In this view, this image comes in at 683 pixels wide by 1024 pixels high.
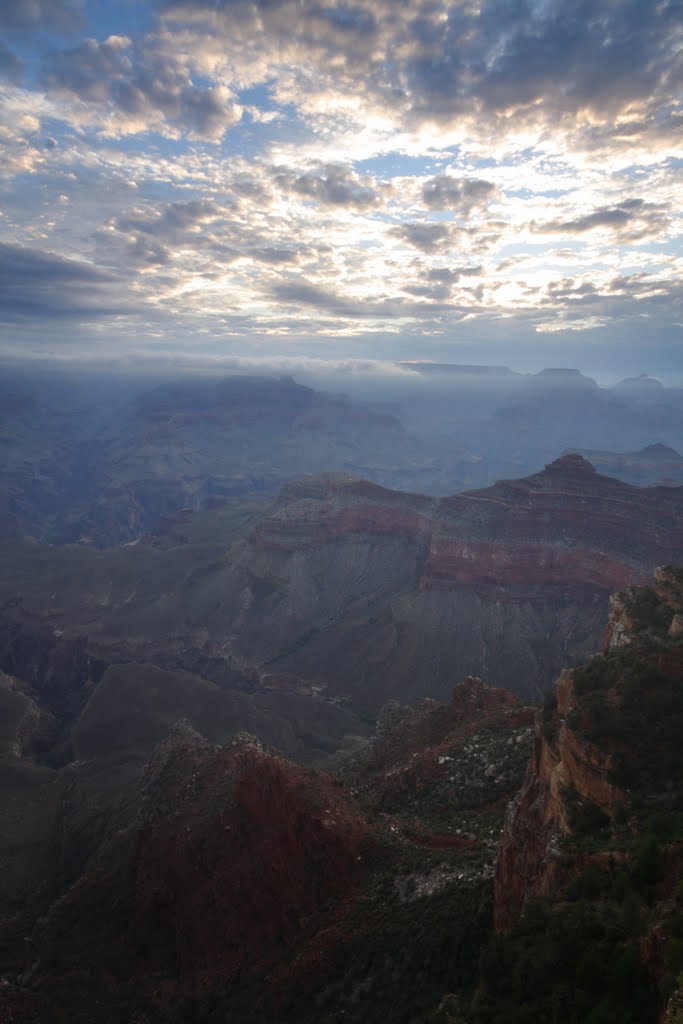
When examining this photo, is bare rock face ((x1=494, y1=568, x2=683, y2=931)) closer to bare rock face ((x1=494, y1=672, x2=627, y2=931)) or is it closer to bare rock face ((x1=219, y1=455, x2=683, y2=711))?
bare rock face ((x1=494, y1=672, x2=627, y2=931))

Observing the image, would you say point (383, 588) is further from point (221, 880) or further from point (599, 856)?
point (599, 856)

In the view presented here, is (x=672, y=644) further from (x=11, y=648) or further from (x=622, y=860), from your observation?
(x=11, y=648)

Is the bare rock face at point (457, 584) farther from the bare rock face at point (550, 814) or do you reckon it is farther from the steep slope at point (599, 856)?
the bare rock face at point (550, 814)

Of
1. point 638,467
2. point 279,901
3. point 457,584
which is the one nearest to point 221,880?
point 279,901

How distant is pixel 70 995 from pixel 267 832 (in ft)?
33.8

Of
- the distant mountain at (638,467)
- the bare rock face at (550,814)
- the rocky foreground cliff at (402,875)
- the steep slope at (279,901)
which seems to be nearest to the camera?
the rocky foreground cliff at (402,875)

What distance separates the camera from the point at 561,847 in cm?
1540

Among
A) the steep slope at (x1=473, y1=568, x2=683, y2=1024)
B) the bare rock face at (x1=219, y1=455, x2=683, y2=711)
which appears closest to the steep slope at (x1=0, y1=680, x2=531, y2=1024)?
the steep slope at (x1=473, y1=568, x2=683, y2=1024)

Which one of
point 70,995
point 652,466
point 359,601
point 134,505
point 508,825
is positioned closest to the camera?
point 508,825

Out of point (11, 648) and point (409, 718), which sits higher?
point (409, 718)

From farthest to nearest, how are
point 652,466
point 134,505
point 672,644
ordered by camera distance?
point 134,505, point 652,466, point 672,644

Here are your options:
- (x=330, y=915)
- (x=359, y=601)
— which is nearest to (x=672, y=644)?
(x=330, y=915)

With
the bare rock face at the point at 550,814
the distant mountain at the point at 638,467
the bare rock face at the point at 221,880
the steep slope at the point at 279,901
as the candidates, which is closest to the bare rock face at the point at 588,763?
the bare rock face at the point at 550,814

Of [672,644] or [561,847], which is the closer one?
[561,847]
